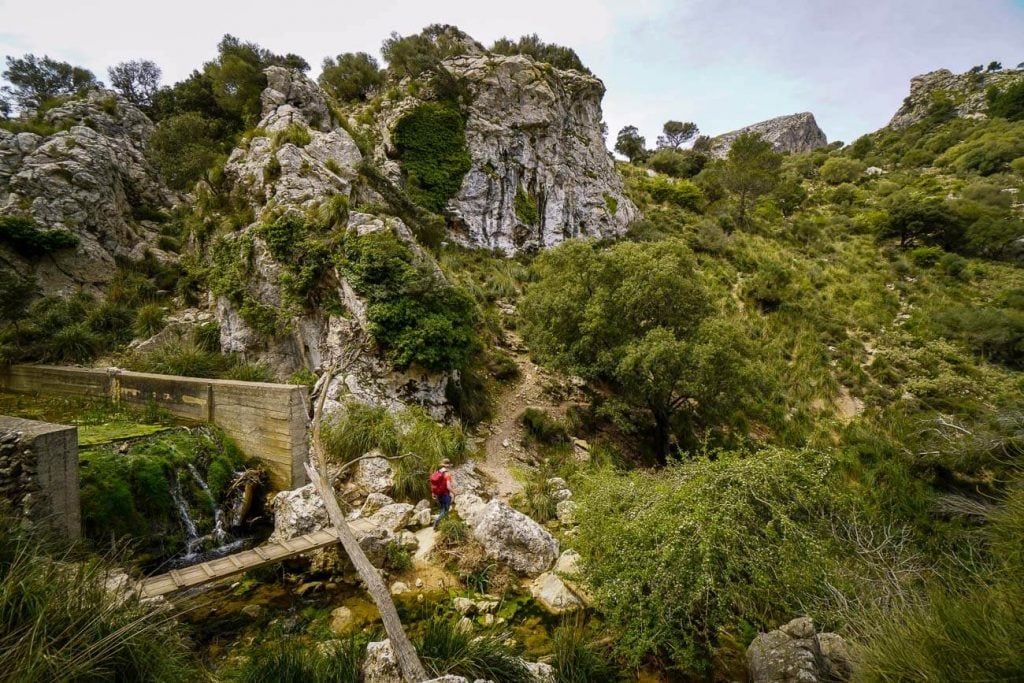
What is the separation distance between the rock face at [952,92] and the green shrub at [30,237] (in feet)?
243

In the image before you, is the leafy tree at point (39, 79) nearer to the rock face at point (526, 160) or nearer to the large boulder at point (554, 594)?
the rock face at point (526, 160)

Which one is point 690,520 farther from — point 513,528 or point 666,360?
point 666,360

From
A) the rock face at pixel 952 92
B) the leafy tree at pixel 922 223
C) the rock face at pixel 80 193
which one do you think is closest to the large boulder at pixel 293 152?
the rock face at pixel 80 193

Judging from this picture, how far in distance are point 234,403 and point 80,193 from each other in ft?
47.8

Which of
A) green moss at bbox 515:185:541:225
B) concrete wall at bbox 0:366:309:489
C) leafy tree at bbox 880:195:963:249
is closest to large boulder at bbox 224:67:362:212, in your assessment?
concrete wall at bbox 0:366:309:489

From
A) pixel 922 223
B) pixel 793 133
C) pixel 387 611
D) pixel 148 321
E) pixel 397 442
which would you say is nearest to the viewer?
pixel 387 611

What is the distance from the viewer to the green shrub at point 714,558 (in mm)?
3639

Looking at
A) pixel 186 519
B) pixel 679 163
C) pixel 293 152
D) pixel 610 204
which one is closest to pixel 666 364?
pixel 186 519

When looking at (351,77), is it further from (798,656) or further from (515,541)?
(798,656)

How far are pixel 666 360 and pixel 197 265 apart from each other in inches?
643

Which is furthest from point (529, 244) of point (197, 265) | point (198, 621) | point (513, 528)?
point (198, 621)

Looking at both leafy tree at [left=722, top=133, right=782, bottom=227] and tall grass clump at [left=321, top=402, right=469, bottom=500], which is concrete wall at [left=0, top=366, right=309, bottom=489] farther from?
leafy tree at [left=722, top=133, right=782, bottom=227]

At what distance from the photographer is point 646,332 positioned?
10883mm

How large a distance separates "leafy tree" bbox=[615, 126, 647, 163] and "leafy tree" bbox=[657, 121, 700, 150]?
282 inches
